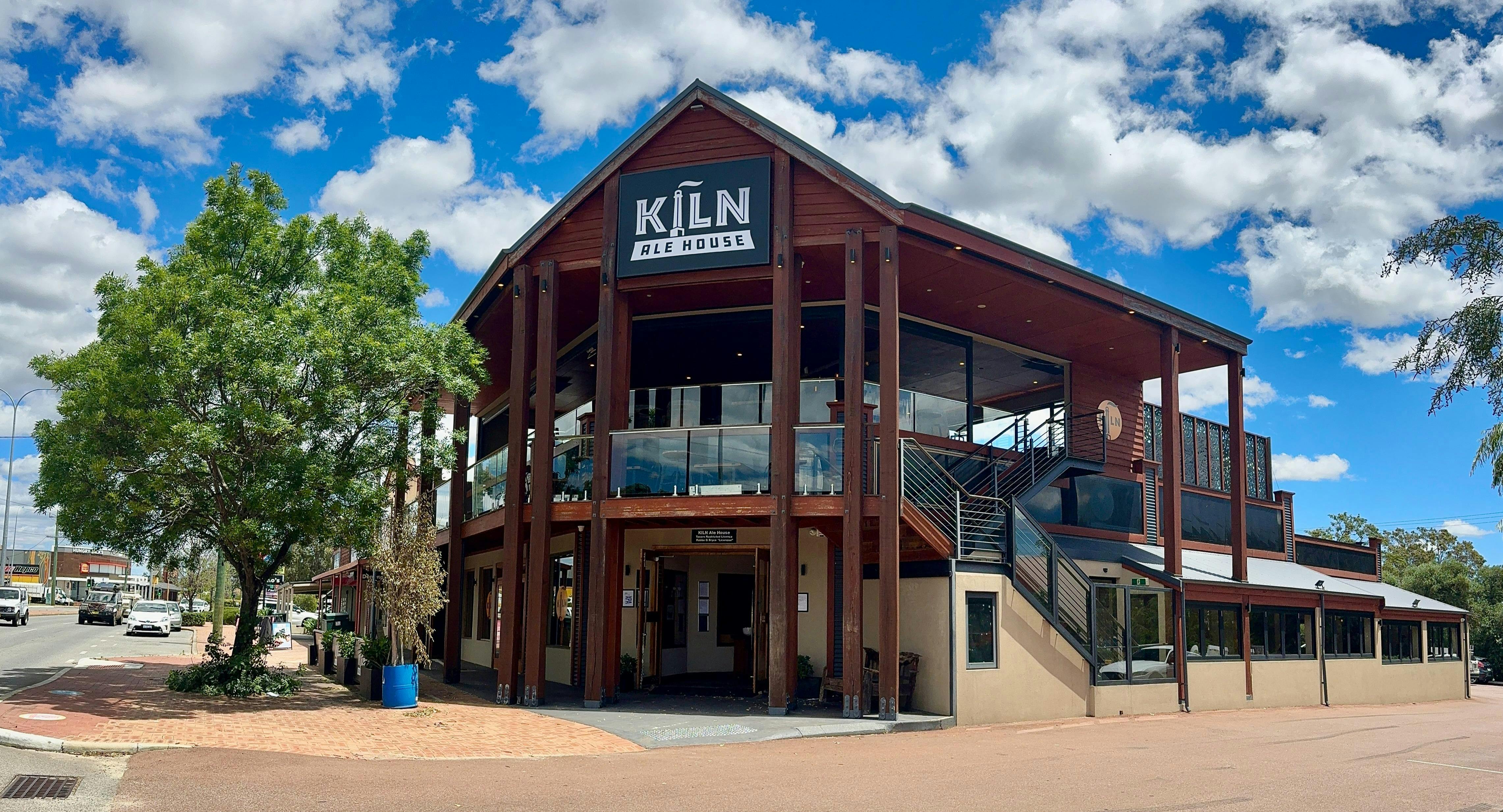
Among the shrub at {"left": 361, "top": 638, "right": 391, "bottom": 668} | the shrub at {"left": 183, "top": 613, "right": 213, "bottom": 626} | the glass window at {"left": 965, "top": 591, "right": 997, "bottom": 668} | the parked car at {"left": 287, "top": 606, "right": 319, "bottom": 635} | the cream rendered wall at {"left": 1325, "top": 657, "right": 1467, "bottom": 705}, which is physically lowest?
the parked car at {"left": 287, "top": 606, "right": 319, "bottom": 635}

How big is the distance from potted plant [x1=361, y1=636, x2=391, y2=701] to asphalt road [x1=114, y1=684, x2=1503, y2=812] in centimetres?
583

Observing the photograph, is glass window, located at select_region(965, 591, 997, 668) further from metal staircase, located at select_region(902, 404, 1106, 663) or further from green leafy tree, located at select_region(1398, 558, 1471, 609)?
green leafy tree, located at select_region(1398, 558, 1471, 609)

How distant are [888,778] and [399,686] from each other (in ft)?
28.4

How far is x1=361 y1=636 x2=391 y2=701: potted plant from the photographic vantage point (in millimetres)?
17609

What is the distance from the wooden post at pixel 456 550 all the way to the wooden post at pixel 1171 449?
543 inches

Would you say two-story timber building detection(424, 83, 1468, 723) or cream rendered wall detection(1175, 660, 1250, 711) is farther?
cream rendered wall detection(1175, 660, 1250, 711)

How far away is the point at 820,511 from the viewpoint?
654 inches

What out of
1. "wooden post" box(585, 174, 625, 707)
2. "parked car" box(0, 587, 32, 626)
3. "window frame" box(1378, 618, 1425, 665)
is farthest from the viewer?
"parked car" box(0, 587, 32, 626)

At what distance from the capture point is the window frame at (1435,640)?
29.4 metres

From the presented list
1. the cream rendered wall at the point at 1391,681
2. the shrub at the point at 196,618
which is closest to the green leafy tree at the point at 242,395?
the cream rendered wall at the point at 1391,681

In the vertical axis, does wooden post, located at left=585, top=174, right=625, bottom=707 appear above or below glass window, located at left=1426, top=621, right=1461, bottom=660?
above

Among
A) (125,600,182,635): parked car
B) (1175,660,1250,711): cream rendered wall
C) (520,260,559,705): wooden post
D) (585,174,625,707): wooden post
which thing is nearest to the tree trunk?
(520,260,559,705): wooden post

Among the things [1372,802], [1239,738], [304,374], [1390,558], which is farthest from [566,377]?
[1390,558]

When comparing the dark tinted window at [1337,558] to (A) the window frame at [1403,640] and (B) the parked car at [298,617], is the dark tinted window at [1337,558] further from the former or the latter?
(B) the parked car at [298,617]
